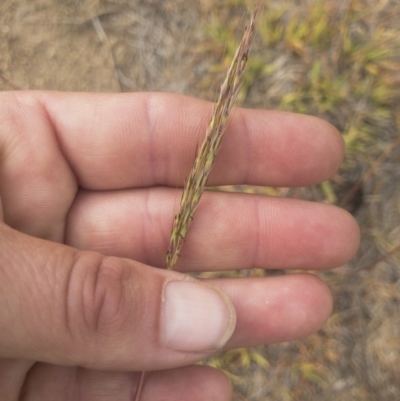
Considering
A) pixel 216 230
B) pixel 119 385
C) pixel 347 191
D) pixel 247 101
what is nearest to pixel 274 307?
pixel 216 230

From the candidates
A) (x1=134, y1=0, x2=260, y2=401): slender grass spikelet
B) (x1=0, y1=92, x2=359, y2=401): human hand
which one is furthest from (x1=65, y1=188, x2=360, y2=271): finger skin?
(x1=134, y1=0, x2=260, y2=401): slender grass spikelet

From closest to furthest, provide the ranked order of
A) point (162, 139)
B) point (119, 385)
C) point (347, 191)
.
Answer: point (119, 385) < point (162, 139) < point (347, 191)

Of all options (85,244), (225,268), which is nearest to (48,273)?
(85,244)

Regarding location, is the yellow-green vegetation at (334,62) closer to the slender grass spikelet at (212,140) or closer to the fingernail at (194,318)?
the slender grass spikelet at (212,140)

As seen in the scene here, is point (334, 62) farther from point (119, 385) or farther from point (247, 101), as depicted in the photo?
point (119, 385)

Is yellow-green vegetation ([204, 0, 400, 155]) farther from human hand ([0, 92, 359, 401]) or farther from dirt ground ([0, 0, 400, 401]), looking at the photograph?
human hand ([0, 92, 359, 401])

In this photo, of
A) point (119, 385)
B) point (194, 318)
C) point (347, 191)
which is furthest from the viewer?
point (347, 191)

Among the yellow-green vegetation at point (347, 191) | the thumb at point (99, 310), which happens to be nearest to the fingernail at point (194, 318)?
the thumb at point (99, 310)
